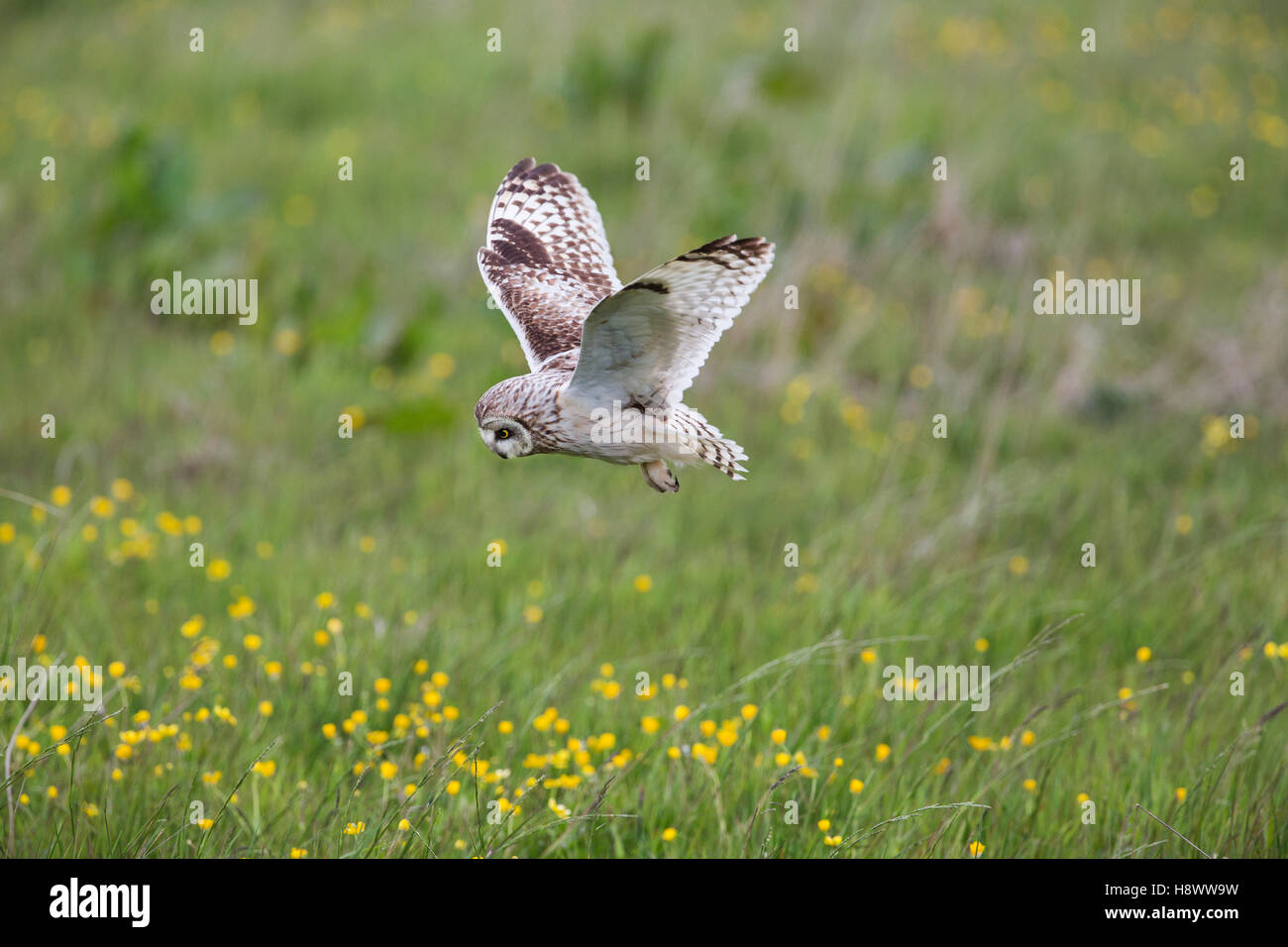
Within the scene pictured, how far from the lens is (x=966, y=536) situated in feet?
19.4

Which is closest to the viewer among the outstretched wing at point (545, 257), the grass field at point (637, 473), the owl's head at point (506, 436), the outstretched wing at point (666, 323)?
the owl's head at point (506, 436)

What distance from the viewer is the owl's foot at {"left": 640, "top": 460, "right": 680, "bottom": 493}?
191cm

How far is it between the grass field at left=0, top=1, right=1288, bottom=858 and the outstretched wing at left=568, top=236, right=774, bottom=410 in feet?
4.93

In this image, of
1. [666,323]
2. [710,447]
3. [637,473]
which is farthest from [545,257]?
[637,473]

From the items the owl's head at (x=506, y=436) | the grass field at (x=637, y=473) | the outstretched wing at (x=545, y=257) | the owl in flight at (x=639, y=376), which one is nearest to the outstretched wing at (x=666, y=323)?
the owl in flight at (x=639, y=376)

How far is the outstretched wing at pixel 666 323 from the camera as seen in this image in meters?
1.87

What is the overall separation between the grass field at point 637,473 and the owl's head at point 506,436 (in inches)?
62.7

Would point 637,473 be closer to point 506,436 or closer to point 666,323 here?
point 666,323

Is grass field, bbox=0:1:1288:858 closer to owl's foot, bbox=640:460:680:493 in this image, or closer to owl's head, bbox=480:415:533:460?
owl's foot, bbox=640:460:680:493

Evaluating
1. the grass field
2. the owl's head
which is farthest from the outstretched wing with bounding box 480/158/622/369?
the grass field

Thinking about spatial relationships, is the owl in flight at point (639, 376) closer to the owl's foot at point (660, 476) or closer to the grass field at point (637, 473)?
the owl's foot at point (660, 476)
